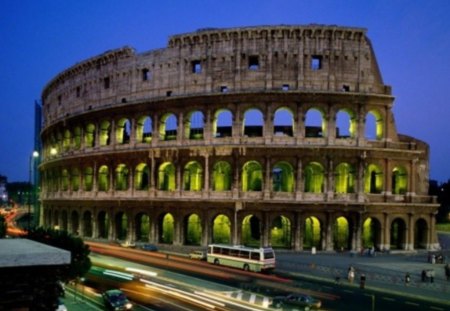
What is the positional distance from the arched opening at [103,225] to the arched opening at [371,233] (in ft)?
81.4

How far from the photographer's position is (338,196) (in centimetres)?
3984

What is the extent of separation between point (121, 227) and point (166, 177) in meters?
7.15

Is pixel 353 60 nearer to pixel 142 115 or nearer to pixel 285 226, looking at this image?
pixel 285 226

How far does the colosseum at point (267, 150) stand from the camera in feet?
131

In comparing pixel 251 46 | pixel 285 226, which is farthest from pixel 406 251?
pixel 251 46

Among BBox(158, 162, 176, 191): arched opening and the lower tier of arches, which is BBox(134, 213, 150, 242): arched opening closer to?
the lower tier of arches

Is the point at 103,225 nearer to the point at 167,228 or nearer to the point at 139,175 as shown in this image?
the point at 167,228

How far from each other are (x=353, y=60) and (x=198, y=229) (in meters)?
20.3

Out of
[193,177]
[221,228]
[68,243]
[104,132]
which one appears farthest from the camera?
[104,132]

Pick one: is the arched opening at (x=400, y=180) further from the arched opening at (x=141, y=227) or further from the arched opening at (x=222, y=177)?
the arched opening at (x=141, y=227)

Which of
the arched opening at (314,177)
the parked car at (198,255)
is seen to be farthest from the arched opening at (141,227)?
the arched opening at (314,177)

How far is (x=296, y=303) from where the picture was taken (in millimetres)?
20094

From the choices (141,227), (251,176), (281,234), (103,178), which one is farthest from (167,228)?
(281,234)

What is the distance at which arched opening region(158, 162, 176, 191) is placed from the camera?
4419 cm
